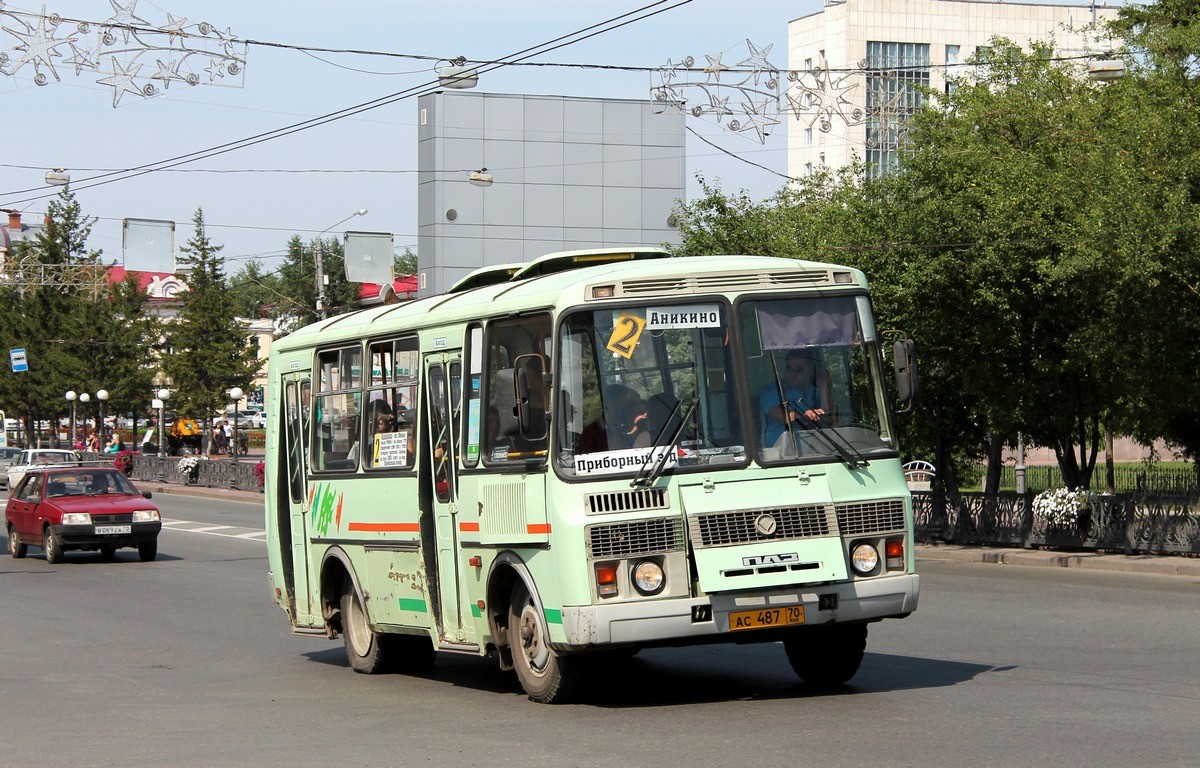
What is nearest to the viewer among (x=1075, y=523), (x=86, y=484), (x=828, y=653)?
(x=828, y=653)

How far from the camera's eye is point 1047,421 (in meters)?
26.4

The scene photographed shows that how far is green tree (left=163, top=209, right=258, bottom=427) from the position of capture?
3081 inches

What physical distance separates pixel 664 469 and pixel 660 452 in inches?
4.3

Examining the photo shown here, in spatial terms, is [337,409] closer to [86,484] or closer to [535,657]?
[535,657]

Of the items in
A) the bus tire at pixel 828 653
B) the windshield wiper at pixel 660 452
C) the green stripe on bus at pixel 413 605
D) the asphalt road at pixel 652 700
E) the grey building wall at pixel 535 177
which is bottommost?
the asphalt road at pixel 652 700

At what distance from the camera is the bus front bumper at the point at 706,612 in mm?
9617

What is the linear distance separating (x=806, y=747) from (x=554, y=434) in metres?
2.61

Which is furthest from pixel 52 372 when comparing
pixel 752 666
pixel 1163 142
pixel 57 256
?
pixel 752 666

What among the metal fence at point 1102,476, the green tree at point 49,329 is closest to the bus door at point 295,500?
the metal fence at point 1102,476

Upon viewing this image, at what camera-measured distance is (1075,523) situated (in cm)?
2475

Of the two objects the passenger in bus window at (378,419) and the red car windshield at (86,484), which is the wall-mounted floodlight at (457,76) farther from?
the passenger in bus window at (378,419)

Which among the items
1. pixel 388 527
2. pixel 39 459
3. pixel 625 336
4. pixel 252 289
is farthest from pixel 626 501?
pixel 252 289

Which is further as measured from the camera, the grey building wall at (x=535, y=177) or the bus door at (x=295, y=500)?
the grey building wall at (x=535, y=177)

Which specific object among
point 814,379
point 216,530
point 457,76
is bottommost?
point 216,530
